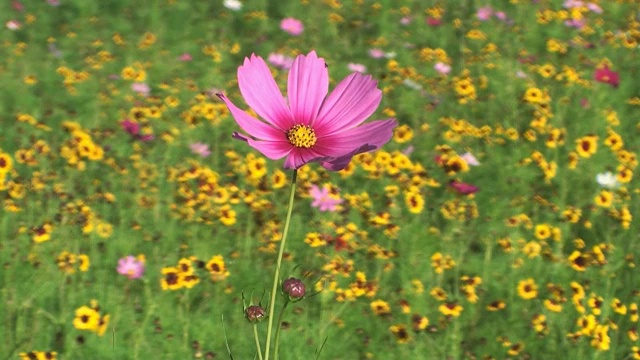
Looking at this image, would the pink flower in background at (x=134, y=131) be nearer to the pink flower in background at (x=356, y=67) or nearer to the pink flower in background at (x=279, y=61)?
the pink flower in background at (x=279, y=61)

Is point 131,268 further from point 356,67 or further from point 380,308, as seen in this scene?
point 356,67

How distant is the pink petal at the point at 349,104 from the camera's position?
1464 millimetres

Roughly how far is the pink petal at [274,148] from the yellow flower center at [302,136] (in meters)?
0.01

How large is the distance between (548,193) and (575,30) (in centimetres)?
220

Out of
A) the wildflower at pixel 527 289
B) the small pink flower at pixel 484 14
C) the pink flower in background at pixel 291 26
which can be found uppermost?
the wildflower at pixel 527 289

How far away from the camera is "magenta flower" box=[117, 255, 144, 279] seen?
2979 millimetres

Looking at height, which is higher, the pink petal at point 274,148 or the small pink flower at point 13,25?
the pink petal at point 274,148

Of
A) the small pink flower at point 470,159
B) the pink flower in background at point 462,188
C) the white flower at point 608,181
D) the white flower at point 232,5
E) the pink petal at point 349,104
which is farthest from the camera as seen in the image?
the white flower at point 232,5

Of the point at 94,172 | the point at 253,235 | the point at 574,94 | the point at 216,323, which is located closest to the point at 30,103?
the point at 94,172

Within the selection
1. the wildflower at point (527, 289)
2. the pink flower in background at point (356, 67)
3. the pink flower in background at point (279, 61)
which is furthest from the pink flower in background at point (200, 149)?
the wildflower at point (527, 289)

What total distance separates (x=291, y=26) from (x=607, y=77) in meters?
2.08

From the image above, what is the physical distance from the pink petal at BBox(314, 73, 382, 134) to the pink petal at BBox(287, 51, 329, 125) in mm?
20

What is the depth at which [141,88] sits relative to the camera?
14.4ft

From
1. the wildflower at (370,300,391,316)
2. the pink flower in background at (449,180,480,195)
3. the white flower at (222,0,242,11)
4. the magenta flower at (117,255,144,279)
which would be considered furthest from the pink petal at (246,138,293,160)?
the white flower at (222,0,242,11)
